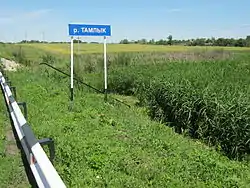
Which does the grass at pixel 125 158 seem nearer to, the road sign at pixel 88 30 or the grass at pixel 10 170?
the grass at pixel 10 170

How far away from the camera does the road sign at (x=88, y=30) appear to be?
10.9 m

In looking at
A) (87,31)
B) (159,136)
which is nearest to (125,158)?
(159,136)

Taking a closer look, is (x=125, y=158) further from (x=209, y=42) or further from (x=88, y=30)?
(x=209, y=42)

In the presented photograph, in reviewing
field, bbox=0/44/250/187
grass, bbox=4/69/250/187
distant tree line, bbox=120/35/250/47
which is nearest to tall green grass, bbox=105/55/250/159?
field, bbox=0/44/250/187

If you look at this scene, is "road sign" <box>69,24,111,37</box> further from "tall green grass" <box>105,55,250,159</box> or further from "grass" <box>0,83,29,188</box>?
"grass" <box>0,83,29,188</box>

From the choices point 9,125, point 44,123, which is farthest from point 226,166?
point 9,125

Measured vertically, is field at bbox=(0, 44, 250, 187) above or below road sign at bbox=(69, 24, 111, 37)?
below

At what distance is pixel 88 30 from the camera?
11.3m

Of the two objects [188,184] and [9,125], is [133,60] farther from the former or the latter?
[188,184]

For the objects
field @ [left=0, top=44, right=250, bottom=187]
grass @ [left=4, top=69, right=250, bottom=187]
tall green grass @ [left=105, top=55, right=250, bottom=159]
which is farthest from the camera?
tall green grass @ [left=105, top=55, right=250, bottom=159]

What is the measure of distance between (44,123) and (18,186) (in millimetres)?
3197

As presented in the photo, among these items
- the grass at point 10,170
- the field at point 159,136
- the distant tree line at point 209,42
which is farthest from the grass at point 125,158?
the distant tree line at point 209,42

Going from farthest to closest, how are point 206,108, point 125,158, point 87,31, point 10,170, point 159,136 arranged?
point 87,31 → point 206,108 → point 159,136 → point 125,158 → point 10,170

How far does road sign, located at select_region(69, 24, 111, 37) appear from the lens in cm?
1088
